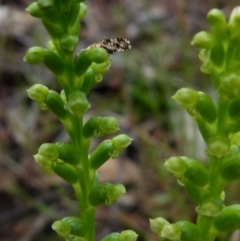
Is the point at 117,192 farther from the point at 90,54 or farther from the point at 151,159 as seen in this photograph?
the point at 151,159

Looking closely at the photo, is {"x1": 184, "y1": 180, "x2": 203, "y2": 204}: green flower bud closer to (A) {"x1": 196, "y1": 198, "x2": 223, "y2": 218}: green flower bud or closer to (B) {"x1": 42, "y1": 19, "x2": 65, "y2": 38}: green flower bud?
(A) {"x1": 196, "y1": 198, "x2": 223, "y2": 218}: green flower bud

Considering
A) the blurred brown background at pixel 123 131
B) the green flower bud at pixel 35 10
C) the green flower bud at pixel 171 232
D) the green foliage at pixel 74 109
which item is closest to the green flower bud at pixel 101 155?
the green foliage at pixel 74 109

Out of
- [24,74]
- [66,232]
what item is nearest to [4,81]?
[24,74]

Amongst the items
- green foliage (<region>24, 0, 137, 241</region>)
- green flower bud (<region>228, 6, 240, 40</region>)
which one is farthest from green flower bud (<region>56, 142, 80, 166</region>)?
green flower bud (<region>228, 6, 240, 40</region>)

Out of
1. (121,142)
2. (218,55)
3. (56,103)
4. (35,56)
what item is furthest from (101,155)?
(218,55)

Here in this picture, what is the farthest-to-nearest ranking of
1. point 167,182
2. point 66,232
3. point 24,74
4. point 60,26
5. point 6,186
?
point 24,74 < point 6,186 < point 167,182 < point 66,232 < point 60,26

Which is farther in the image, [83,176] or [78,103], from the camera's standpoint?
[83,176]

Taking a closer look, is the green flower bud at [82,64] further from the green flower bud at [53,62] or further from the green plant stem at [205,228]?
the green plant stem at [205,228]

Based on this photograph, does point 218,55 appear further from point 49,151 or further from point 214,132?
point 49,151
